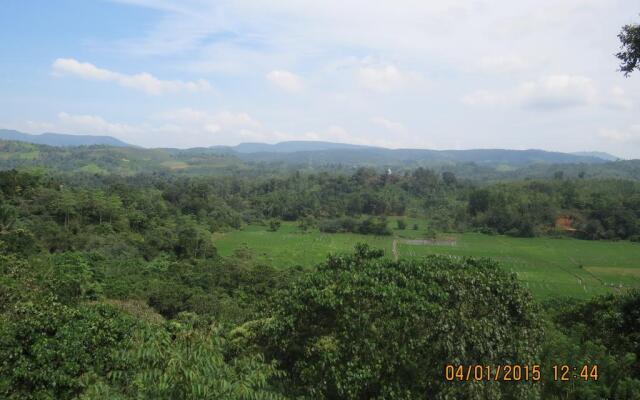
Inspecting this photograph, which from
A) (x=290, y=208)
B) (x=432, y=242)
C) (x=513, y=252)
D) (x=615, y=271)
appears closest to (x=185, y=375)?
(x=615, y=271)

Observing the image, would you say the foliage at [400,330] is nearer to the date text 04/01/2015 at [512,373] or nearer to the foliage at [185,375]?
the date text 04/01/2015 at [512,373]

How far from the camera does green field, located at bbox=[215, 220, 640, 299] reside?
37844 mm

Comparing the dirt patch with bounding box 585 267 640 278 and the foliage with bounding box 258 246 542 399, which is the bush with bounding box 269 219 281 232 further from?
the foliage with bounding box 258 246 542 399

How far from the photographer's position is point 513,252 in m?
50.6

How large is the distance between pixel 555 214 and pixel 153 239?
5751 cm

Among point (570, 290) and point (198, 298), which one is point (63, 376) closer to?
point (198, 298)

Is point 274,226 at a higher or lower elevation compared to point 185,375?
lower

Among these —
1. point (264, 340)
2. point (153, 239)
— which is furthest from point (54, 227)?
point (264, 340)

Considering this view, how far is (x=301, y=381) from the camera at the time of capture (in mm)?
7668

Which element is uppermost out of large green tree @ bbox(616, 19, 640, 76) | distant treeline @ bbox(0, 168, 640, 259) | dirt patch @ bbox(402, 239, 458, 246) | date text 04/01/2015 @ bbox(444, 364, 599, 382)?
large green tree @ bbox(616, 19, 640, 76)

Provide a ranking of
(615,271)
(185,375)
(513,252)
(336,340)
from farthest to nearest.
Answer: (513,252), (615,271), (336,340), (185,375)

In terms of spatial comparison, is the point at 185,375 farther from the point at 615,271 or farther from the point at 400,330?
the point at 615,271

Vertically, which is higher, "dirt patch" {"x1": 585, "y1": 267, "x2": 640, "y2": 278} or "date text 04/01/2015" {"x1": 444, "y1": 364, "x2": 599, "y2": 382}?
"date text 04/01/2015" {"x1": 444, "y1": 364, "x2": 599, "y2": 382}

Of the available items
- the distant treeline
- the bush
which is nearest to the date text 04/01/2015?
the distant treeline
